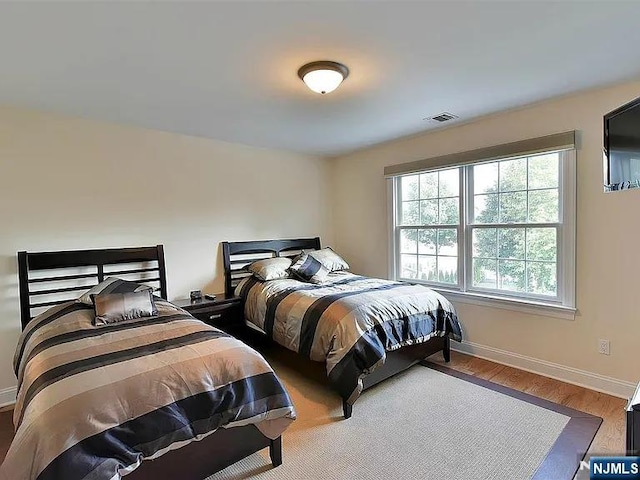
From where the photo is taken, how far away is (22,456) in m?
1.25

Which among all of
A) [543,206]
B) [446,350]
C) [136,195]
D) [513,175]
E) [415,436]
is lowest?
[415,436]

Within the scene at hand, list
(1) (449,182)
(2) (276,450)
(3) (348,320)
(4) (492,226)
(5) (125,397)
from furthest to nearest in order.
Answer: (1) (449,182) → (4) (492,226) → (3) (348,320) → (2) (276,450) → (5) (125,397)

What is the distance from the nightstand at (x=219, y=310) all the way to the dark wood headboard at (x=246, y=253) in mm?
357

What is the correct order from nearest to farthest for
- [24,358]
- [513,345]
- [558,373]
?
[24,358], [558,373], [513,345]

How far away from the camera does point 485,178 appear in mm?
3418

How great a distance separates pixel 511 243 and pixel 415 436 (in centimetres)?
199

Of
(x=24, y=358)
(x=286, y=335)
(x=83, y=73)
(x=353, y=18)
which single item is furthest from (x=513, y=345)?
(x=83, y=73)

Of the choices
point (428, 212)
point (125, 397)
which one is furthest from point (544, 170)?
point (125, 397)

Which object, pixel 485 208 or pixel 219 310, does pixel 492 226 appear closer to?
pixel 485 208

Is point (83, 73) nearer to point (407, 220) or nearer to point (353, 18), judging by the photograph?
point (353, 18)

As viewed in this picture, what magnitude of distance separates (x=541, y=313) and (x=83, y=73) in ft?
12.8

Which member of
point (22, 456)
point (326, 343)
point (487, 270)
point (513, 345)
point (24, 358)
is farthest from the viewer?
point (487, 270)

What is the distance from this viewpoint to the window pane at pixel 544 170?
9.70 feet

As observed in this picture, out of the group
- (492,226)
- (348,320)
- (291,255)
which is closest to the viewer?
(348,320)
